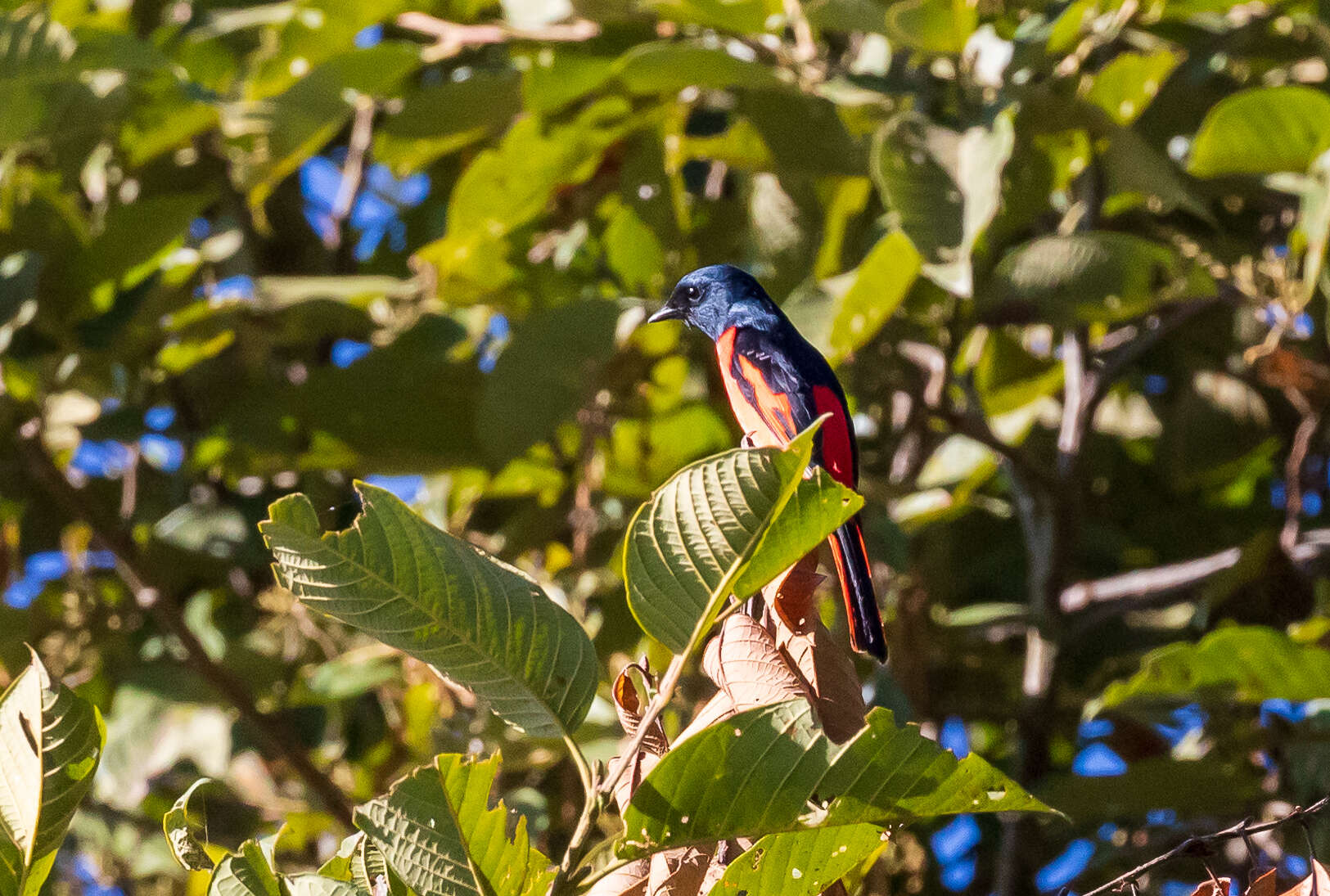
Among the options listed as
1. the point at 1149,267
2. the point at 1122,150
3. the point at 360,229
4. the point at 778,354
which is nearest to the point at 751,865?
the point at 778,354

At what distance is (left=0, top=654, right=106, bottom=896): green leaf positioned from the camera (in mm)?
1622

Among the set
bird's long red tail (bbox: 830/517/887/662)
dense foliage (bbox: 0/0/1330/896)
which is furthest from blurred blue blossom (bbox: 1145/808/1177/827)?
Answer: bird's long red tail (bbox: 830/517/887/662)

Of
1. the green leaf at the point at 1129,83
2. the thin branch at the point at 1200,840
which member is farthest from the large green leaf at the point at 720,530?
the green leaf at the point at 1129,83

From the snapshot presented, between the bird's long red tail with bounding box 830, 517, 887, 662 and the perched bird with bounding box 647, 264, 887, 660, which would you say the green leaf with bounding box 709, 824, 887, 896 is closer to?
the bird's long red tail with bounding box 830, 517, 887, 662

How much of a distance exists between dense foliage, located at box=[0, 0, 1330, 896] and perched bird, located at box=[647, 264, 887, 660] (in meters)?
0.19

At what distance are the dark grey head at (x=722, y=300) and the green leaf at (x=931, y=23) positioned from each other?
2.19ft

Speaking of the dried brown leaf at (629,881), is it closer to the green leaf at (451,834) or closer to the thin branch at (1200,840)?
the green leaf at (451,834)

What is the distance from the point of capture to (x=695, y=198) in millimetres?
4664

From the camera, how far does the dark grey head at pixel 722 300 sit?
10.3 feet

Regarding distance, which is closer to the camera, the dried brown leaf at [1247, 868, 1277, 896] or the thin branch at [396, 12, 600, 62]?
the dried brown leaf at [1247, 868, 1277, 896]

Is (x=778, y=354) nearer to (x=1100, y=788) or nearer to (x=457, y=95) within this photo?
(x=1100, y=788)

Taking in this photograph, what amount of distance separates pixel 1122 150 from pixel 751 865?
94.6 inches

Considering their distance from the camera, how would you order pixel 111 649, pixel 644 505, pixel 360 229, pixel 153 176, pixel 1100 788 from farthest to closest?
1. pixel 360 229
2. pixel 153 176
3. pixel 111 649
4. pixel 1100 788
5. pixel 644 505

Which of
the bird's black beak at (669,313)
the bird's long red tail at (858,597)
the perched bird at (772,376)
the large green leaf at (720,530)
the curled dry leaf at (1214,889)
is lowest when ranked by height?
the bird's black beak at (669,313)
